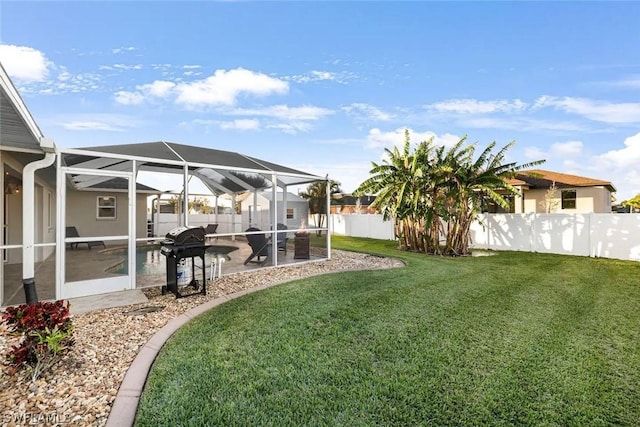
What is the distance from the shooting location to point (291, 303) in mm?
5742

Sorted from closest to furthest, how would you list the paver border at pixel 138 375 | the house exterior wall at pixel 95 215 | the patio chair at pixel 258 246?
the paver border at pixel 138 375 → the house exterior wall at pixel 95 215 → the patio chair at pixel 258 246

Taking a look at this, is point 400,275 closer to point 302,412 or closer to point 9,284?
point 302,412

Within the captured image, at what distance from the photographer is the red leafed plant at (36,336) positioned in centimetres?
312

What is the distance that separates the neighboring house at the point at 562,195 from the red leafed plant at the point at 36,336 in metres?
20.6

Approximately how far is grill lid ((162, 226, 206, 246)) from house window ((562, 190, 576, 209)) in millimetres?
22740

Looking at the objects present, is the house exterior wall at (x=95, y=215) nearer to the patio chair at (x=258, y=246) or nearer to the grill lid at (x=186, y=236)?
the grill lid at (x=186, y=236)

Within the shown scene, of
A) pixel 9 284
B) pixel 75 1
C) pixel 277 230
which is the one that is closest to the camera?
pixel 9 284

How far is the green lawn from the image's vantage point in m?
2.67

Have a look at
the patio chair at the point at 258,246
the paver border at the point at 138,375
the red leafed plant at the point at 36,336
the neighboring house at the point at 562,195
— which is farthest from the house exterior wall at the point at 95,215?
the neighboring house at the point at 562,195

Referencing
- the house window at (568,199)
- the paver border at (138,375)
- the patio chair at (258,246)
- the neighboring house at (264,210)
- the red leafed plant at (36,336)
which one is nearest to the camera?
the paver border at (138,375)

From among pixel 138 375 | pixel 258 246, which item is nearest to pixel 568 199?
pixel 258 246

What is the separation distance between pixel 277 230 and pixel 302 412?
7196 millimetres

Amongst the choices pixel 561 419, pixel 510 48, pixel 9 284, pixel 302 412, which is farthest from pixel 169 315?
pixel 510 48

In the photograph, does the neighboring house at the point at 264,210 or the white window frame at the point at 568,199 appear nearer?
the neighboring house at the point at 264,210
